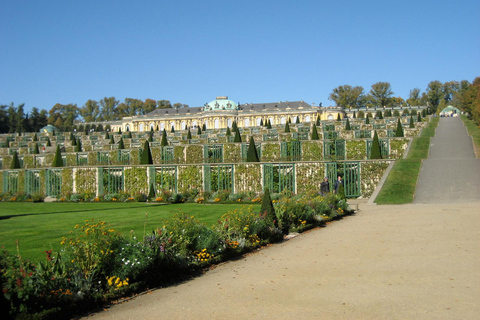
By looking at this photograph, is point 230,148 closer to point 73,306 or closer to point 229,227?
point 229,227

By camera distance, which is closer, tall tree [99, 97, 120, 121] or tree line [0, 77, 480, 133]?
tree line [0, 77, 480, 133]

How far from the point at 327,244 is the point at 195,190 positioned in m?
13.7

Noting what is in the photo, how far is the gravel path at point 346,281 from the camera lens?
5.98m

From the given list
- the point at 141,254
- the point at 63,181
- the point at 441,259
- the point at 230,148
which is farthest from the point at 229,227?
the point at 230,148

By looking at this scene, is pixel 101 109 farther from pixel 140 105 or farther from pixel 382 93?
pixel 382 93

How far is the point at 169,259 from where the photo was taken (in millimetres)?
8055

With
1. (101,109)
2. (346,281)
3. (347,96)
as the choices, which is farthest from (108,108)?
(346,281)

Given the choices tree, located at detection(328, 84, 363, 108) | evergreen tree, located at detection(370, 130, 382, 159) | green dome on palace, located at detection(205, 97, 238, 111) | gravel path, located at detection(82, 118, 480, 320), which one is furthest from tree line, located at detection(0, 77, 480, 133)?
gravel path, located at detection(82, 118, 480, 320)

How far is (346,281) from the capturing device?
7.34 metres

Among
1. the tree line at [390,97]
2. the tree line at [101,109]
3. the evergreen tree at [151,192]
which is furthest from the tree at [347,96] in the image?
the evergreen tree at [151,192]

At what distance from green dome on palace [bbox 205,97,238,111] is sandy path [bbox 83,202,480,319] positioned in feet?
311

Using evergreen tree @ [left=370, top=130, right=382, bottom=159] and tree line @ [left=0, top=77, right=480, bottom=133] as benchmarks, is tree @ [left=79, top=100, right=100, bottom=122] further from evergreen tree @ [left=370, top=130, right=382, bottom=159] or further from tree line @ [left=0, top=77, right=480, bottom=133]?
evergreen tree @ [left=370, top=130, right=382, bottom=159]

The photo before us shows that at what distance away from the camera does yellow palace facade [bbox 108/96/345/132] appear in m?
102

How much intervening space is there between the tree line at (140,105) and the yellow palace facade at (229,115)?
9.62 metres
